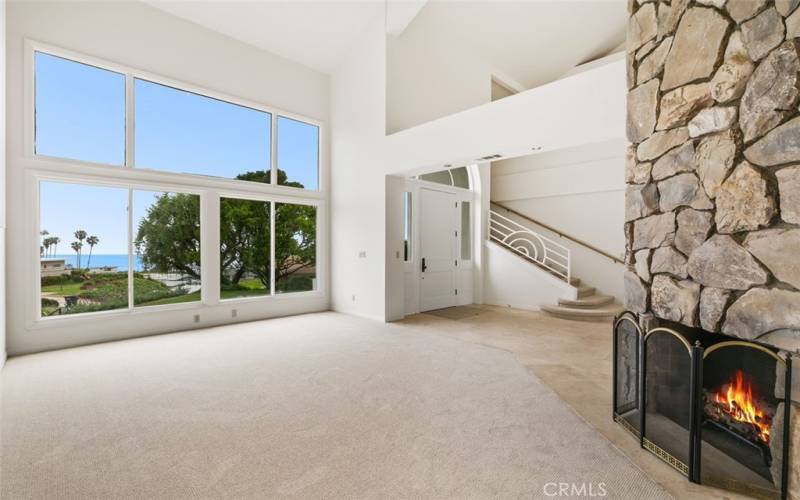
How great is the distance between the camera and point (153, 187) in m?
5.39

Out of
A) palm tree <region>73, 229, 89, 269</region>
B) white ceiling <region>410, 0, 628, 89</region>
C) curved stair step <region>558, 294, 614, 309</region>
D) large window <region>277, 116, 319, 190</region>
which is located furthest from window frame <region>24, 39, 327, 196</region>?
curved stair step <region>558, 294, 614, 309</region>

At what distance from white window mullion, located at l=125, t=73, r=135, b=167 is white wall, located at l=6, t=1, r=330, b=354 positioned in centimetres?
28

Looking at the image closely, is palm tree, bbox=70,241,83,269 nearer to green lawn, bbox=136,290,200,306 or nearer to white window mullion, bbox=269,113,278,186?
green lawn, bbox=136,290,200,306

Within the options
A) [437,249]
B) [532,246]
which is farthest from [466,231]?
[532,246]

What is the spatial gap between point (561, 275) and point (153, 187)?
288 inches

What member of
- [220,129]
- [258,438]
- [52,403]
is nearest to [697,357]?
[258,438]

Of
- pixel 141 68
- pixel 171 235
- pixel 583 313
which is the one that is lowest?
pixel 583 313

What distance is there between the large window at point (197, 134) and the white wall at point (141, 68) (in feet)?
1.00

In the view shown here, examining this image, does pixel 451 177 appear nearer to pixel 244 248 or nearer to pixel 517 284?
pixel 517 284

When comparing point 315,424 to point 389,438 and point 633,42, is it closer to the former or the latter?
point 389,438

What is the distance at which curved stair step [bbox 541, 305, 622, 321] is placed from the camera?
6234 mm

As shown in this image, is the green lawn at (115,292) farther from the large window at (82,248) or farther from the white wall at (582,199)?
the white wall at (582,199)

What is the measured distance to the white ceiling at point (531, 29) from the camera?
6.99 metres

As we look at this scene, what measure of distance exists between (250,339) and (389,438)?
10.9ft
